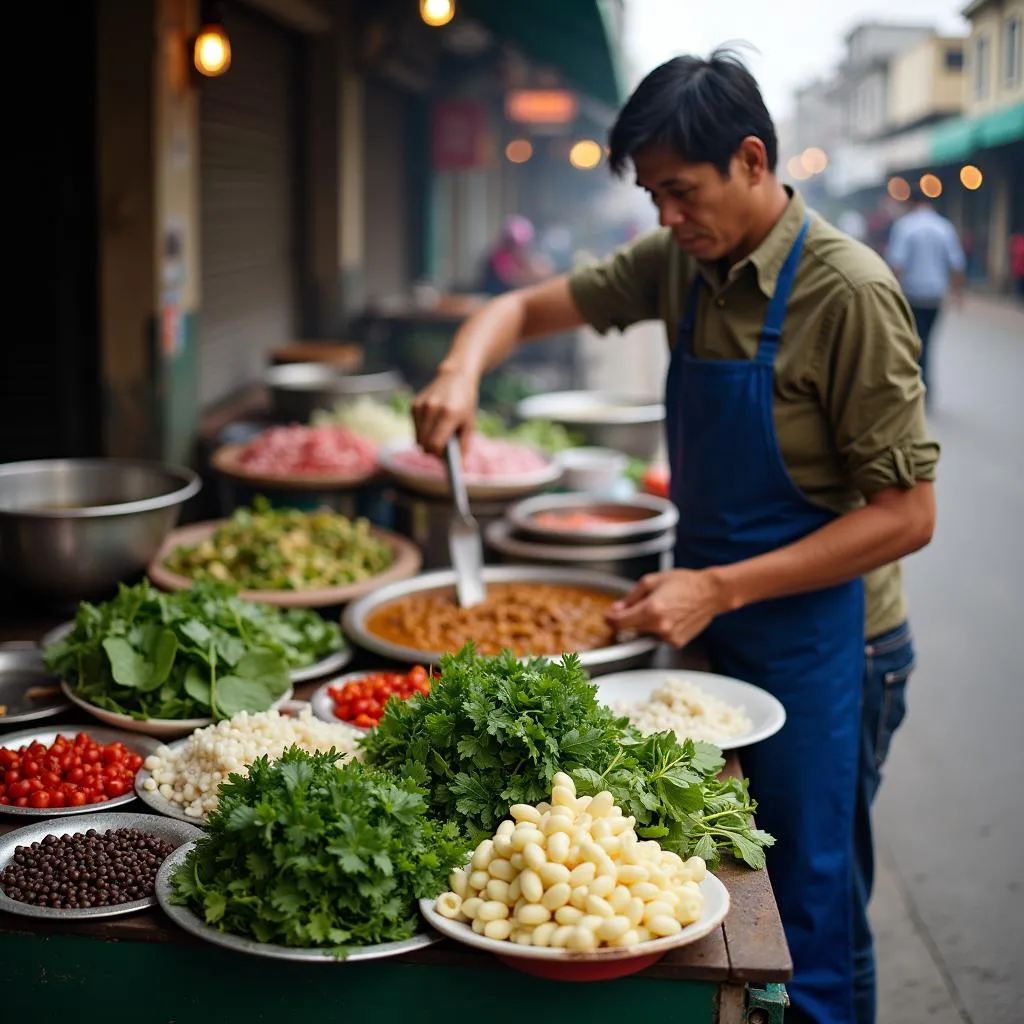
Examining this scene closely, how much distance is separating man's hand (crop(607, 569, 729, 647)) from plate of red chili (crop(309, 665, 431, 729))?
23.2 inches

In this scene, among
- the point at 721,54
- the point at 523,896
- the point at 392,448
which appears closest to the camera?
the point at 523,896

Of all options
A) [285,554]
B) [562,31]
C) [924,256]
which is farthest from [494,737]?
[924,256]

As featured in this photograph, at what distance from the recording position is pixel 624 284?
4059mm

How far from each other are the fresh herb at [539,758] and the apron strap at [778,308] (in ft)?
3.84

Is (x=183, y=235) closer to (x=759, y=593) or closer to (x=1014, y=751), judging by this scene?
(x=759, y=593)

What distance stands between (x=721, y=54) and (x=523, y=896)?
2191 millimetres

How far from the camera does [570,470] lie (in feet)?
19.6

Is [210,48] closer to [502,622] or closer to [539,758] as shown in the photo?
[502,622]

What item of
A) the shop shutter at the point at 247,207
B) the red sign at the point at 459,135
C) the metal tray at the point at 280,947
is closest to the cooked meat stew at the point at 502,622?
the metal tray at the point at 280,947

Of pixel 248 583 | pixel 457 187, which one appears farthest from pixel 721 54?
pixel 457 187

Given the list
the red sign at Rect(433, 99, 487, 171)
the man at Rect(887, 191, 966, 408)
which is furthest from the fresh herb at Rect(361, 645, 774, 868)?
the man at Rect(887, 191, 966, 408)

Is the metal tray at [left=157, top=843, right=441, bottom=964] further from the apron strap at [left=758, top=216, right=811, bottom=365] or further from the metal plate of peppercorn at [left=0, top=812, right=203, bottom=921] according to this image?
the apron strap at [left=758, top=216, right=811, bottom=365]

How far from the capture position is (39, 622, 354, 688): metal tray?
3.46 m

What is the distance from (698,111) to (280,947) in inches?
84.4
